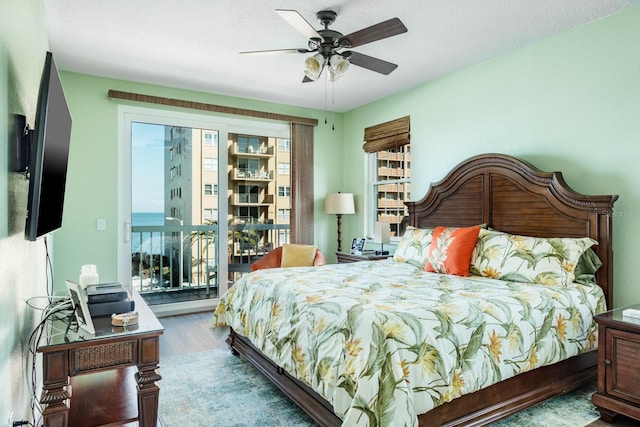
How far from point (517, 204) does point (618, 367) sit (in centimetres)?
147

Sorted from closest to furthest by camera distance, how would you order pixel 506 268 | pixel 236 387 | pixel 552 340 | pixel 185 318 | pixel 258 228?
pixel 552 340
pixel 236 387
pixel 506 268
pixel 185 318
pixel 258 228

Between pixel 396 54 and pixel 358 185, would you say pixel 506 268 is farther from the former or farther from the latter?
pixel 358 185

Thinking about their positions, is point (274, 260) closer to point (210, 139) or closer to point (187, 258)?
point (187, 258)

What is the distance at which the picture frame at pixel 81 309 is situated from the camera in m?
1.77

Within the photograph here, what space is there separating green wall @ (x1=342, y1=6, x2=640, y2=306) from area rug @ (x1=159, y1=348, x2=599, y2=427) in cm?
103

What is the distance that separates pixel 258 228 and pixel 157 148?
159 cm

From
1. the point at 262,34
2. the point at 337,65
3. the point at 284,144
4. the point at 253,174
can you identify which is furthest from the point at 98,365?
the point at 284,144

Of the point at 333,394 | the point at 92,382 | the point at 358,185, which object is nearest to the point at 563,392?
the point at 333,394

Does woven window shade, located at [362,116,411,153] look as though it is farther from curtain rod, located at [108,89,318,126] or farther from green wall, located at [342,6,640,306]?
curtain rod, located at [108,89,318,126]

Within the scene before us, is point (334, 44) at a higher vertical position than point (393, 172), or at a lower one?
higher

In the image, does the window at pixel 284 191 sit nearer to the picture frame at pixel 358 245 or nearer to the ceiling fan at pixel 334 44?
the picture frame at pixel 358 245

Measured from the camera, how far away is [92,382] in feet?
8.21

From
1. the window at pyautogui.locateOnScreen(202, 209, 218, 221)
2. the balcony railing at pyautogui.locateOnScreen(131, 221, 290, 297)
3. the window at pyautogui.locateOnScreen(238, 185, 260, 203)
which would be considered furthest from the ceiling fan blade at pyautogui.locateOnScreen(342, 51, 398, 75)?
the balcony railing at pyautogui.locateOnScreen(131, 221, 290, 297)

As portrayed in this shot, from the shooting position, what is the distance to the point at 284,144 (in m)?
5.41
